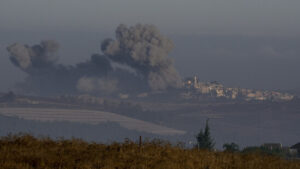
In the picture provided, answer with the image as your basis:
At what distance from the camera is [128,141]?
22.2m

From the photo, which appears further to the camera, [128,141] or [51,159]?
[128,141]

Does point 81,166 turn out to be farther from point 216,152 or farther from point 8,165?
point 216,152

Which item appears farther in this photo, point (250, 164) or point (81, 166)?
point (250, 164)

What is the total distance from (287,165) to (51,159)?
9137mm

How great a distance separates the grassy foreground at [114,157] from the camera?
1814 cm

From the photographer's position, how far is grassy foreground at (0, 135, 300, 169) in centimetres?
1814

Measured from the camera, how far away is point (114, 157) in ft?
64.2

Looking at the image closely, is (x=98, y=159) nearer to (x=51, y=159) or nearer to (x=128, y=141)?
(x=51, y=159)

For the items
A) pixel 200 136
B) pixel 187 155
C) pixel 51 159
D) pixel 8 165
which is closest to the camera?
pixel 8 165

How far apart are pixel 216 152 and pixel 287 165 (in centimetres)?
286

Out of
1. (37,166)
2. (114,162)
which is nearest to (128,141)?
(114,162)

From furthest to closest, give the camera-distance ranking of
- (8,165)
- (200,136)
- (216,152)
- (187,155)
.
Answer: (200,136) < (216,152) < (187,155) < (8,165)

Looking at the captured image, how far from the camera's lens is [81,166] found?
691 inches

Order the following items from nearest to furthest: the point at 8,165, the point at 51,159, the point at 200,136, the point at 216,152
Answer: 1. the point at 8,165
2. the point at 51,159
3. the point at 216,152
4. the point at 200,136
